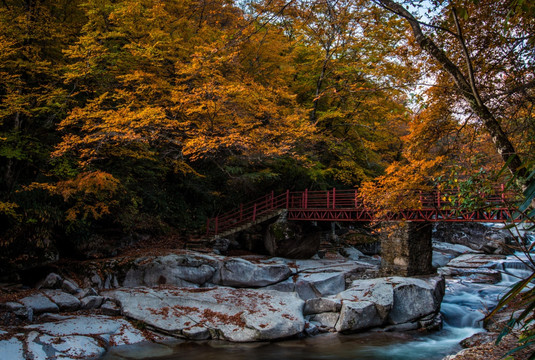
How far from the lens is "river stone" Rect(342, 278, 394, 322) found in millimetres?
10680

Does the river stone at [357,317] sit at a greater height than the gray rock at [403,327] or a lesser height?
greater

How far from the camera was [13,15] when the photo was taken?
9820mm

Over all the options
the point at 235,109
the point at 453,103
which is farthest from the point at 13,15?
the point at 453,103

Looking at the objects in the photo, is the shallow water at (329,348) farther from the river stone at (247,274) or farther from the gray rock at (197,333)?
the river stone at (247,274)

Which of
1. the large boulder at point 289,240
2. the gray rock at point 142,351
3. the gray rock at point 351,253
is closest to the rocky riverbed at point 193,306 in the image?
the gray rock at point 142,351

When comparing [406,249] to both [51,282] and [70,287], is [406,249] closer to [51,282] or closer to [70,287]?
[70,287]

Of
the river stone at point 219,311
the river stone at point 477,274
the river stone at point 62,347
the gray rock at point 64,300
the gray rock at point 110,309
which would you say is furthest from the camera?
the river stone at point 477,274

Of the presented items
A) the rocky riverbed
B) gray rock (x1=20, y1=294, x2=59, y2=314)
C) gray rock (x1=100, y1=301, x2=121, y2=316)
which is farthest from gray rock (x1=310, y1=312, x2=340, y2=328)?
gray rock (x1=20, y1=294, x2=59, y2=314)

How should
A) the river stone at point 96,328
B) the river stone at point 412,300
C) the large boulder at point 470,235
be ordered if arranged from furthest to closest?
1. the large boulder at point 470,235
2. the river stone at point 412,300
3. the river stone at point 96,328

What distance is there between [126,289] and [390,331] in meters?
8.31

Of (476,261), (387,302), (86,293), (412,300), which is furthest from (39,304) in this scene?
(476,261)

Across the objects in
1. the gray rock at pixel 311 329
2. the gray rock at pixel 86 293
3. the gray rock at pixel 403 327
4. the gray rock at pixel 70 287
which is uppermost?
the gray rock at pixel 70 287

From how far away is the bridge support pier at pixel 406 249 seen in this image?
49.2 ft

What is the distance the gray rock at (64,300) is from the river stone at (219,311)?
1.06 meters
